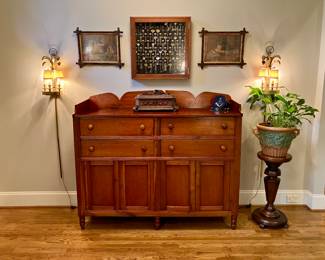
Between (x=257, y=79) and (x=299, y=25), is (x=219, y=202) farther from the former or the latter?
(x=299, y=25)

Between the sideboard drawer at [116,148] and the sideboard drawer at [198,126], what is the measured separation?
0.63 ft

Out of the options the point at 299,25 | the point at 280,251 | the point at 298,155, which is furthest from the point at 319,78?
the point at 280,251

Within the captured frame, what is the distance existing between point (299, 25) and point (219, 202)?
1.78m

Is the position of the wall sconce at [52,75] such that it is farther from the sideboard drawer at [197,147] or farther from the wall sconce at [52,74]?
the sideboard drawer at [197,147]

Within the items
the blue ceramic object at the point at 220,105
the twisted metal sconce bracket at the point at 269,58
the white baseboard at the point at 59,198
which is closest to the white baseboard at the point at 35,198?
the white baseboard at the point at 59,198

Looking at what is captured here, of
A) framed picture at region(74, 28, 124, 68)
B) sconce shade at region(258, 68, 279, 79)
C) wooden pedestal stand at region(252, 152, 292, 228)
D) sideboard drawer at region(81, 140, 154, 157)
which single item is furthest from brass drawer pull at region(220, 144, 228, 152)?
framed picture at region(74, 28, 124, 68)

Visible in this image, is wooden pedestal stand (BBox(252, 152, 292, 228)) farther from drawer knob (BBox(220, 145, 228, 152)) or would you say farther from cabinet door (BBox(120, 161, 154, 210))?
cabinet door (BBox(120, 161, 154, 210))

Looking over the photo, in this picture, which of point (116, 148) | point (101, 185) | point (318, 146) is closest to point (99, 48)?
point (116, 148)

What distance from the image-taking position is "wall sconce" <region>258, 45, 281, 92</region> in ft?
9.34

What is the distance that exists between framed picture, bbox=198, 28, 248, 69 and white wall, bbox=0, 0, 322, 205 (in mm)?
58

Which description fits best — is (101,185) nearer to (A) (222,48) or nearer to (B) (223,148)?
(B) (223,148)

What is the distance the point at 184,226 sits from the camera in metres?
2.76

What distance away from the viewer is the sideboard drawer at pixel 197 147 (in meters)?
2.55

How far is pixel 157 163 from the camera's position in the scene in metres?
2.57
